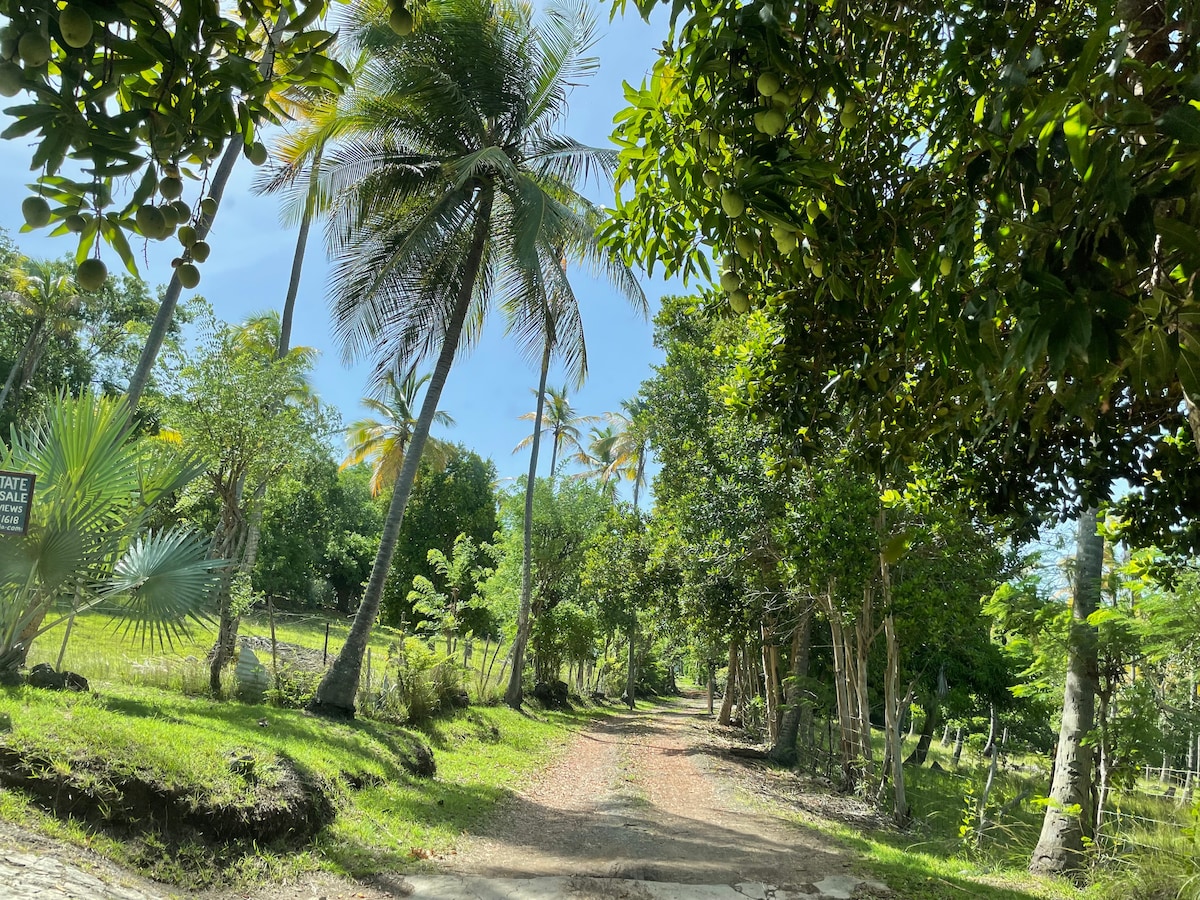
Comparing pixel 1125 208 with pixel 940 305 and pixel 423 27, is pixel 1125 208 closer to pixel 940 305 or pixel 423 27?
pixel 940 305

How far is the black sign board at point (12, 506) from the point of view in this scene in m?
4.98

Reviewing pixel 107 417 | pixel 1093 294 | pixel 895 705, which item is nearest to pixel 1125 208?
pixel 1093 294

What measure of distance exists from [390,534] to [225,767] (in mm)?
5745

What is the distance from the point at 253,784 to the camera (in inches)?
237

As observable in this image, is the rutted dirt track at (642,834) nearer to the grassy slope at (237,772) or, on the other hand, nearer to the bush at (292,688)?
the grassy slope at (237,772)

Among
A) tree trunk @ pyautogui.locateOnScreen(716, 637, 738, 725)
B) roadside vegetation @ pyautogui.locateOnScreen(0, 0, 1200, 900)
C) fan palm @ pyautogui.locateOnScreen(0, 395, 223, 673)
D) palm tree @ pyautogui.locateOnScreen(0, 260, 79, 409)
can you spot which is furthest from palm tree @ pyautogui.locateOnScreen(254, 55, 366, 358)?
tree trunk @ pyautogui.locateOnScreen(716, 637, 738, 725)

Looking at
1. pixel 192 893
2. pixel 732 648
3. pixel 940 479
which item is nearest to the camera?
pixel 192 893

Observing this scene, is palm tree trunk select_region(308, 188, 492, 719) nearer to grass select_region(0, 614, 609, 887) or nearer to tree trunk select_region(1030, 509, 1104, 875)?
grass select_region(0, 614, 609, 887)

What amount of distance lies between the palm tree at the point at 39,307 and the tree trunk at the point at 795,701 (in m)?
24.3

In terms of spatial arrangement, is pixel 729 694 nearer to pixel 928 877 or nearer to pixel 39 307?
pixel 928 877

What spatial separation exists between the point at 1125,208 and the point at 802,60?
1334 millimetres

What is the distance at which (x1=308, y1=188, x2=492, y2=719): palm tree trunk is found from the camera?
35.2 feet

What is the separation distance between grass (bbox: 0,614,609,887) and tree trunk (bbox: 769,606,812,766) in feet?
19.6

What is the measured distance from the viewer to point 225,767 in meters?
5.95
